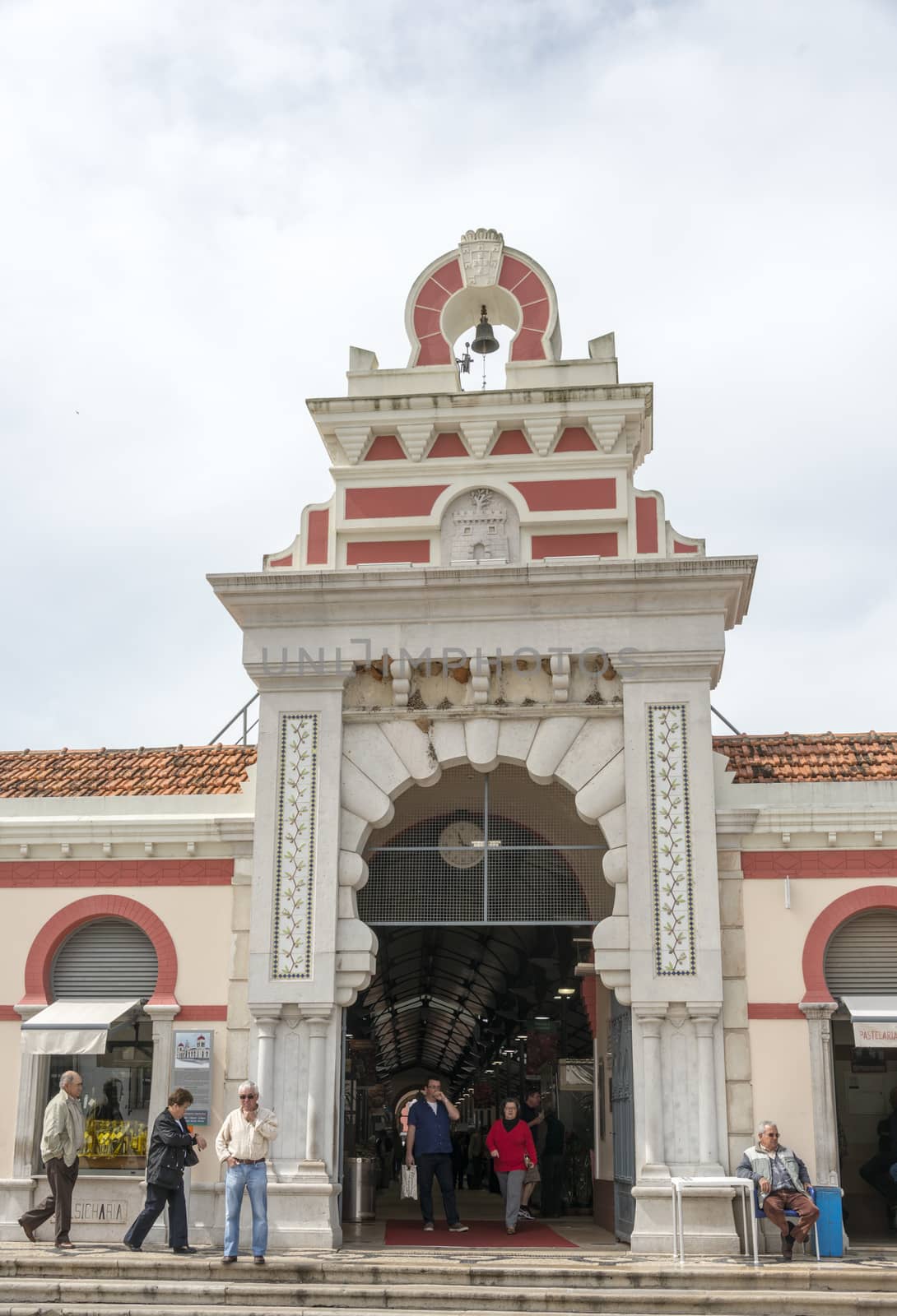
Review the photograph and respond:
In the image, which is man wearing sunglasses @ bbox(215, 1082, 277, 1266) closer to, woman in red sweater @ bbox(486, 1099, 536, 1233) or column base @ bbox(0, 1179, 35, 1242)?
column base @ bbox(0, 1179, 35, 1242)

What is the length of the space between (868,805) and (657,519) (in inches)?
132

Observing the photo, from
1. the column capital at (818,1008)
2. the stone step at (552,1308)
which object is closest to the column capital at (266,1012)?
the stone step at (552,1308)

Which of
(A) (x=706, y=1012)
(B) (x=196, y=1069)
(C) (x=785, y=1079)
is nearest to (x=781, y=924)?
(A) (x=706, y=1012)

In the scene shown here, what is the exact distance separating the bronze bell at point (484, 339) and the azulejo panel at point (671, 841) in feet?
14.4

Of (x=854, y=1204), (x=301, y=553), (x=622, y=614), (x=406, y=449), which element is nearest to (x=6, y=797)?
(x=301, y=553)

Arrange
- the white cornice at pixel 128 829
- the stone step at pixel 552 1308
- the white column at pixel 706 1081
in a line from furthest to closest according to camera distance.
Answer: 1. the white cornice at pixel 128 829
2. the white column at pixel 706 1081
3. the stone step at pixel 552 1308

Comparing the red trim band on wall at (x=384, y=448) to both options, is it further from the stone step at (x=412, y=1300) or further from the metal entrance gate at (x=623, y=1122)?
the stone step at (x=412, y=1300)

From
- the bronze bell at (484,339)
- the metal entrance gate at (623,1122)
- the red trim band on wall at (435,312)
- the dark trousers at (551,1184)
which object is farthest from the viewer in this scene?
the dark trousers at (551,1184)

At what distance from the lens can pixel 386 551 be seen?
1425cm

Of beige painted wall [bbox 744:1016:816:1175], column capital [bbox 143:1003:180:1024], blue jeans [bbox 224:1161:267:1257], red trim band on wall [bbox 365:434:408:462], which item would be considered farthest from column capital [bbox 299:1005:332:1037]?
red trim band on wall [bbox 365:434:408:462]

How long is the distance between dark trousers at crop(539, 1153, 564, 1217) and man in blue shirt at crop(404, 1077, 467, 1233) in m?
2.72

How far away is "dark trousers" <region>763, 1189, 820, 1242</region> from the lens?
11.4 metres

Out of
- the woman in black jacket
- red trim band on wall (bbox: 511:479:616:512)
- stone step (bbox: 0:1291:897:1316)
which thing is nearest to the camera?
stone step (bbox: 0:1291:897:1316)

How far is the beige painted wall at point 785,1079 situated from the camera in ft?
41.0
